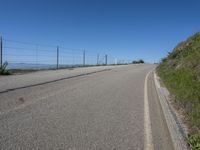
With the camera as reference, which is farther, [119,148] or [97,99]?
[97,99]

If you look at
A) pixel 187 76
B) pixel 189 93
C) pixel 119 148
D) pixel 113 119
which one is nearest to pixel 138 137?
pixel 119 148

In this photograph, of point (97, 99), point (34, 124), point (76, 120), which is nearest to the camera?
point (34, 124)

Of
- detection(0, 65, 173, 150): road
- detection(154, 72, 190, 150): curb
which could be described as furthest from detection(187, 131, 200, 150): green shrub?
detection(0, 65, 173, 150): road

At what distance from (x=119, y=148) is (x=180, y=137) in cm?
147

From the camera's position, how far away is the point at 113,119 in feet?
20.9

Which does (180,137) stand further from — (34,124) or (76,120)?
(34,124)

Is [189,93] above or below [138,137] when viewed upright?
above

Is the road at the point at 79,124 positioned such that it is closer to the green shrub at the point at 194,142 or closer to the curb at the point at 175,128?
the curb at the point at 175,128

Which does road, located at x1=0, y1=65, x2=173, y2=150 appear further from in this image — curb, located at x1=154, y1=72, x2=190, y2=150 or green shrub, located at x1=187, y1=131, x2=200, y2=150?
green shrub, located at x1=187, y1=131, x2=200, y2=150

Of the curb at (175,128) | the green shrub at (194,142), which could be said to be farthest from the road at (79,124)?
the green shrub at (194,142)

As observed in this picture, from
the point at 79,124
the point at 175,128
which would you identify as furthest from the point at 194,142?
the point at 79,124

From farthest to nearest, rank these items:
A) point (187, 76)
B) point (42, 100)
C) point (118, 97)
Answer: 1. point (187, 76)
2. point (118, 97)
3. point (42, 100)

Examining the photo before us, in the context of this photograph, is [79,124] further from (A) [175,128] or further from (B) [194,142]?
(B) [194,142]

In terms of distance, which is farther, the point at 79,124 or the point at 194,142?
the point at 79,124
